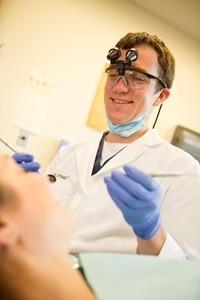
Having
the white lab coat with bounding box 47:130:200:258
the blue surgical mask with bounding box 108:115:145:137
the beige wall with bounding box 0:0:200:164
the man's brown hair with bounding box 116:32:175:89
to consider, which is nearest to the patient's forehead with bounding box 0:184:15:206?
the white lab coat with bounding box 47:130:200:258

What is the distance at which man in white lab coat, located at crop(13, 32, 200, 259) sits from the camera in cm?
95

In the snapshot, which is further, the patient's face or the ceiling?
the ceiling

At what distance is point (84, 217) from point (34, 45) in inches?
54.2

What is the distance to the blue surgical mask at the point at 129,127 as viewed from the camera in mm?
1279

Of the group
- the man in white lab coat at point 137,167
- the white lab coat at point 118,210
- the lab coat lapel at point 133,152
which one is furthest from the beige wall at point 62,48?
the lab coat lapel at point 133,152

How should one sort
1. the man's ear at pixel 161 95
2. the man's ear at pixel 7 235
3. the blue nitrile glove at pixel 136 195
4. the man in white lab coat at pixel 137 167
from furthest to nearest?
the man's ear at pixel 161 95, the man in white lab coat at pixel 137 167, the blue nitrile glove at pixel 136 195, the man's ear at pixel 7 235

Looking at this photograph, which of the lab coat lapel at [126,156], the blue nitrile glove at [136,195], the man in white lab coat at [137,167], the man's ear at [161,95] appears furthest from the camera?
the man's ear at [161,95]

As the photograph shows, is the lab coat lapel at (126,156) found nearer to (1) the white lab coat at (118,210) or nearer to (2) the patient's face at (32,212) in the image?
(1) the white lab coat at (118,210)

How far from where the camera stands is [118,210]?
1.13 meters

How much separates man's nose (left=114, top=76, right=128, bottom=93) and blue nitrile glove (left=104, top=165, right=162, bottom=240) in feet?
1.55

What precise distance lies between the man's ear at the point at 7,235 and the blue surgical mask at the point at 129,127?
864mm

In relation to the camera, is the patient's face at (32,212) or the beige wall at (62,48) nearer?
the patient's face at (32,212)

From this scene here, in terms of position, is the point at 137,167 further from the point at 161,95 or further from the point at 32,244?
the point at 32,244

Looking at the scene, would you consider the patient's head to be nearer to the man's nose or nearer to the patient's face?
the patient's face
